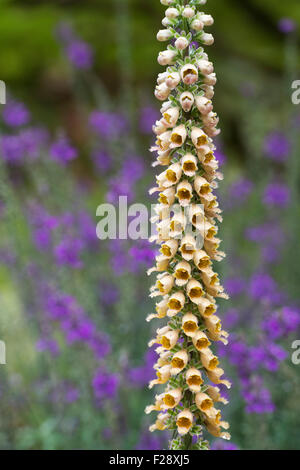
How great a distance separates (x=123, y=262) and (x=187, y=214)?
3327 millimetres

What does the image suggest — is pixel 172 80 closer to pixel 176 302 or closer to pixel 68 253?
pixel 176 302

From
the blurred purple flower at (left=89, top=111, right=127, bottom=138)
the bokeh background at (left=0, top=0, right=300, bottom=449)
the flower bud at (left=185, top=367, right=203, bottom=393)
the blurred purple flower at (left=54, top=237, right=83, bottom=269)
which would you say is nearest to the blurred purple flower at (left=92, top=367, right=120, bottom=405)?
the bokeh background at (left=0, top=0, right=300, bottom=449)

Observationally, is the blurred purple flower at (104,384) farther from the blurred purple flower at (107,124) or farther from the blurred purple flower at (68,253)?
the blurred purple flower at (107,124)

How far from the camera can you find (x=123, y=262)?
5781 millimetres

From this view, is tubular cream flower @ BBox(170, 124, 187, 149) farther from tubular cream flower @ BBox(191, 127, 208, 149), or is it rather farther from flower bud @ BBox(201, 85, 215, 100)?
flower bud @ BBox(201, 85, 215, 100)

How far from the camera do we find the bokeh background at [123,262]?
14.8 feet

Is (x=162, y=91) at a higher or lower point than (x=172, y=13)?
lower

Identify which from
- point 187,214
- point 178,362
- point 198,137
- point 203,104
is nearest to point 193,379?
point 178,362

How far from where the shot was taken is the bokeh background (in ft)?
14.8

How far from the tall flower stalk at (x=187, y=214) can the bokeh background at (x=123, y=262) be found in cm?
74

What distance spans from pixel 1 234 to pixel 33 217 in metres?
2.01

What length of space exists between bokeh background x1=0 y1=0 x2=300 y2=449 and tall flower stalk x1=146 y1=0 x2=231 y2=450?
2.43 ft

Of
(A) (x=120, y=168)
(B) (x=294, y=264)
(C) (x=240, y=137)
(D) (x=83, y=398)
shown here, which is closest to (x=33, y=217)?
(A) (x=120, y=168)
